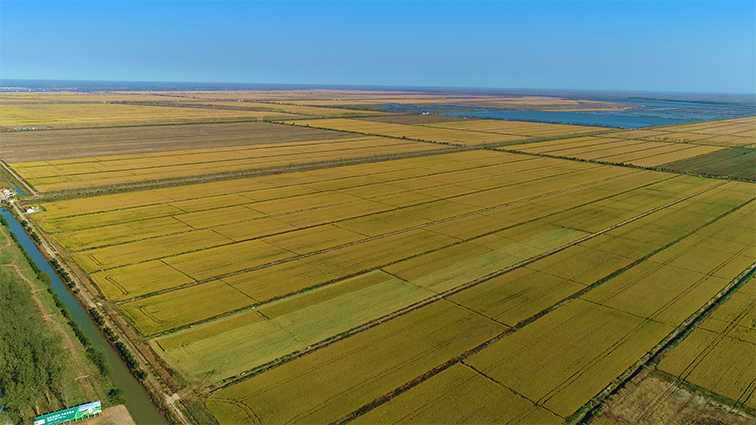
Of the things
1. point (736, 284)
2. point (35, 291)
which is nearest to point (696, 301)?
point (736, 284)

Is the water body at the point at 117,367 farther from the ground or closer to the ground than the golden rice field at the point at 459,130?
closer to the ground

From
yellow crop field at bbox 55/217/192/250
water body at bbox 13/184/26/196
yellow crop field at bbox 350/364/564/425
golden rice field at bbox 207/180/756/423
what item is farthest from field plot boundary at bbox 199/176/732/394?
water body at bbox 13/184/26/196

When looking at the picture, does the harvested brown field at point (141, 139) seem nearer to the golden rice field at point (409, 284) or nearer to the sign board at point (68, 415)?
the golden rice field at point (409, 284)

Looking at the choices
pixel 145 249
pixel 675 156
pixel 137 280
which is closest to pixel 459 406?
pixel 137 280

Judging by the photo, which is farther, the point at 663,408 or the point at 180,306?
the point at 180,306

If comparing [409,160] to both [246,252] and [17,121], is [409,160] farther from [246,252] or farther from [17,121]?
[17,121]

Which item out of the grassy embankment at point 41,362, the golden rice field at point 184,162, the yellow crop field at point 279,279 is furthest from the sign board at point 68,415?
the golden rice field at point 184,162

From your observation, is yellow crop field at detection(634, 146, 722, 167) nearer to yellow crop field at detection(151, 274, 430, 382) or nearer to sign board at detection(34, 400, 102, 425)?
yellow crop field at detection(151, 274, 430, 382)

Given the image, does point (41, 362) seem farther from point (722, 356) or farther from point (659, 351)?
point (722, 356)
